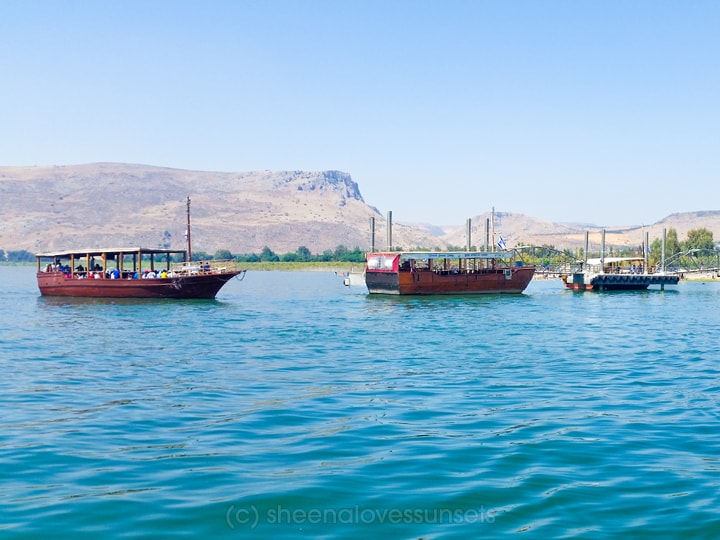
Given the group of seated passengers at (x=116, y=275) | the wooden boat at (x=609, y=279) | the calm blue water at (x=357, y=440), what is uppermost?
the group of seated passengers at (x=116, y=275)

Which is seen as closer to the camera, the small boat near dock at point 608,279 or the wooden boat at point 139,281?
the wooden boat at point 139,281

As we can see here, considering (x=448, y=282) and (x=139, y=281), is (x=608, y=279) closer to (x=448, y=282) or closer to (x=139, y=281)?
(x=448, y=282)

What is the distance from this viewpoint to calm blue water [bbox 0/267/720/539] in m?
9.19

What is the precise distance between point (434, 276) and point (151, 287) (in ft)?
76.8

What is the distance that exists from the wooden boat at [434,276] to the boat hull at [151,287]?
14525mm

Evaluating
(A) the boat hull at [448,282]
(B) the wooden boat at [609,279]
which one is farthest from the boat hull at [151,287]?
(B) the wooden boat at [609,279]

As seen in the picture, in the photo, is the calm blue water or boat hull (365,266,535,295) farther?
boat hull (365,266,535,295)

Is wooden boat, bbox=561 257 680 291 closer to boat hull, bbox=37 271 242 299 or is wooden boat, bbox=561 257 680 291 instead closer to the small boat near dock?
the small boat near dock

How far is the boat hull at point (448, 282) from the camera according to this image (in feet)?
212

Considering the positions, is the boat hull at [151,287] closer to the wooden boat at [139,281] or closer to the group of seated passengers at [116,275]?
the wooden boat at [139,281]

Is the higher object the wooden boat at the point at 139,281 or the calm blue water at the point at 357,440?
the wooden boat at the point at 139,281

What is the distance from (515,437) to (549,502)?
3425mm

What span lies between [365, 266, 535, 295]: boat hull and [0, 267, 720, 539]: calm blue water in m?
35.6

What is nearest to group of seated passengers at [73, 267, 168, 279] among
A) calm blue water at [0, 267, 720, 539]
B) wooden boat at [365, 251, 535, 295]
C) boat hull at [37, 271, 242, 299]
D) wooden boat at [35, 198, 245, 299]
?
wooden boat at [35, 198, 245, 299]
